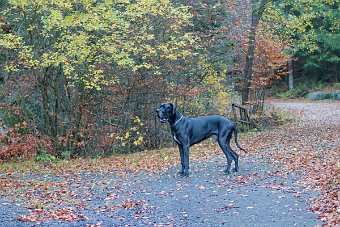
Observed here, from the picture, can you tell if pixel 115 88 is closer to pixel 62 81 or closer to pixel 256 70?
pixel 62 81

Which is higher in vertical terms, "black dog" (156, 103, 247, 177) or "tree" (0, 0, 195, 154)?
"tree" (0, 0, 195, 154)

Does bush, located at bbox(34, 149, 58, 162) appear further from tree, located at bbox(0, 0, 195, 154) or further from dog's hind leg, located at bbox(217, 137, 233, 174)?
dog's hind leg, located at bbox(217, 137, 233, 174)

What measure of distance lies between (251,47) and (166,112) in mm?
12593

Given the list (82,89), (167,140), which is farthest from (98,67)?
(167,140)

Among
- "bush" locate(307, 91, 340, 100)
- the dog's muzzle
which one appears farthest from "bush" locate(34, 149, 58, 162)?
"bush" locate(307, 91, 340, 100)

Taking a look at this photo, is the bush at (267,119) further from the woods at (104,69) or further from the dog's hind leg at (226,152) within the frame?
the dog's hind leg at (226,152)

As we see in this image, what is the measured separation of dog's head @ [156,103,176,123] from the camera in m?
11.7

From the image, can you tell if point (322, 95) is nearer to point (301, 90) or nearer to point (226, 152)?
point (301, 90)

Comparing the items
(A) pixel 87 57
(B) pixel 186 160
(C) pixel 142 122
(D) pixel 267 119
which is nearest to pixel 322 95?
(D) pixel 267 119

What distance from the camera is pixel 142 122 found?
18.2 metres

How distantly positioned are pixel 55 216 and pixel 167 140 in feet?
36.4

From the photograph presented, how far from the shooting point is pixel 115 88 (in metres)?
17.6

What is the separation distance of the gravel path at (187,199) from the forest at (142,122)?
3 centimetres

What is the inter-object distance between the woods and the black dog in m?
3.46
